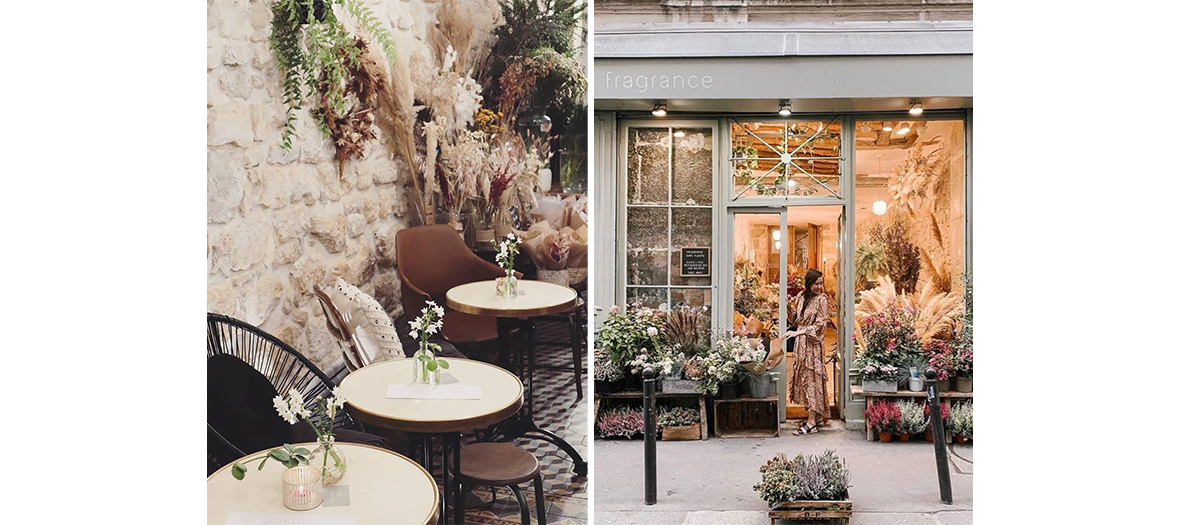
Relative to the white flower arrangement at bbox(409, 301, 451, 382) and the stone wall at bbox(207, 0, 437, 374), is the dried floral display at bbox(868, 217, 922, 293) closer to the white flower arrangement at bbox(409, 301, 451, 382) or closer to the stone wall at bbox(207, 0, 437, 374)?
the white flower arrangement at bbox(409, 301, 451, 382)

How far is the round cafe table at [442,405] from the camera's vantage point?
2557mm

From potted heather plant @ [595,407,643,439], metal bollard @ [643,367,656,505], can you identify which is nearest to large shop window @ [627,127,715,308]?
potted heather plant @ [595,407,643,439]

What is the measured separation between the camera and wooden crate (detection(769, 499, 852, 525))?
10.3 feet

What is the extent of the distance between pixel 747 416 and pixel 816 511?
1.15 m

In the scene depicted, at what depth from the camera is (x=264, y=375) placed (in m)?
2.65

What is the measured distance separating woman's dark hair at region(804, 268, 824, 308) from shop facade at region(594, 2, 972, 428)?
6cm

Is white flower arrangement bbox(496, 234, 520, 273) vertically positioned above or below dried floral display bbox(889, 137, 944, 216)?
below

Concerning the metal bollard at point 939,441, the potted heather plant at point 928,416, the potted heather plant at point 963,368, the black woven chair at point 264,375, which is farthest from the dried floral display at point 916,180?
the black woven chair at point 264,375

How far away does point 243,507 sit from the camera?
2.60m

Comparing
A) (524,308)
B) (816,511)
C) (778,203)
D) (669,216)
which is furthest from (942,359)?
(524,308)

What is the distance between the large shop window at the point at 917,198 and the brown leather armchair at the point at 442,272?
8.94 ft

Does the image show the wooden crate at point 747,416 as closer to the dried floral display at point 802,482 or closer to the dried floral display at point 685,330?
the dried floral display at point 685,330
